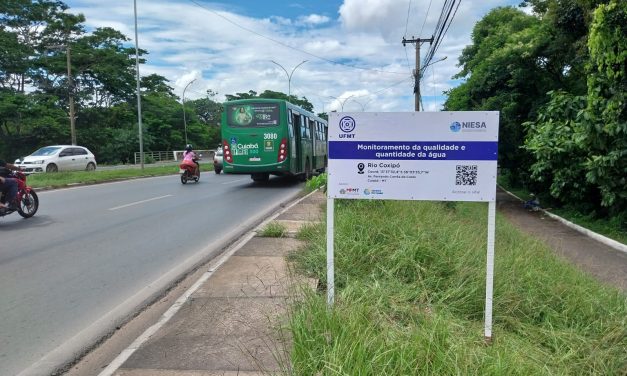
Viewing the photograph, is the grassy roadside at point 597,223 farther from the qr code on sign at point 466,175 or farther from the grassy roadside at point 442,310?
the qr code on sign at point 466,175

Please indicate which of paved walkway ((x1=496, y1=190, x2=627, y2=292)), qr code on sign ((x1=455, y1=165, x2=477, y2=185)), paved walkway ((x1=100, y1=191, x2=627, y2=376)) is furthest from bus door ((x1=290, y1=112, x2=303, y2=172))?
qr code on sign ((x1=455, y1=165, x2=477, y2=185))

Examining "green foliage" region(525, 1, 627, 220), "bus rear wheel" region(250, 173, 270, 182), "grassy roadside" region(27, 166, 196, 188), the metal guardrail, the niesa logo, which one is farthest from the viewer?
the metal guardrail

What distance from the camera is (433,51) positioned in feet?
63.0

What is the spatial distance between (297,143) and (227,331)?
1561cm

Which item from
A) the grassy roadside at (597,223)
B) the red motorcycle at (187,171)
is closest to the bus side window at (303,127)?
the red motorcycle at (187,171)

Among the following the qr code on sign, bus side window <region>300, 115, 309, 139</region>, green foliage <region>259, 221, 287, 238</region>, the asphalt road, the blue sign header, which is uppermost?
bus side window <region>300, 115, 309, 139</region>

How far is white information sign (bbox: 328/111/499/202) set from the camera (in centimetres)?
386

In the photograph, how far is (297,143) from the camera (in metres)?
19.3

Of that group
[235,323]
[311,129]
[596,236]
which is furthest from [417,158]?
[311,129]

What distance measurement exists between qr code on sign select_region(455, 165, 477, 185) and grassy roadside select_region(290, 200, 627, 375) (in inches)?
39.9

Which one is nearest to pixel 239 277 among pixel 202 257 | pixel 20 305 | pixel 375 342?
pixel 202 257

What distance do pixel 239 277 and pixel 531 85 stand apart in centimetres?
1425

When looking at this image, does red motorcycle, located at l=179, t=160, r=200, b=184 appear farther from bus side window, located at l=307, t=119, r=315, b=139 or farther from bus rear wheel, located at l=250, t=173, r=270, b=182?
bus side window, located at l=307, t=119, r=315, b=139

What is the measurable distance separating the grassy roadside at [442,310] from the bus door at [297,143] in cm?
1227
